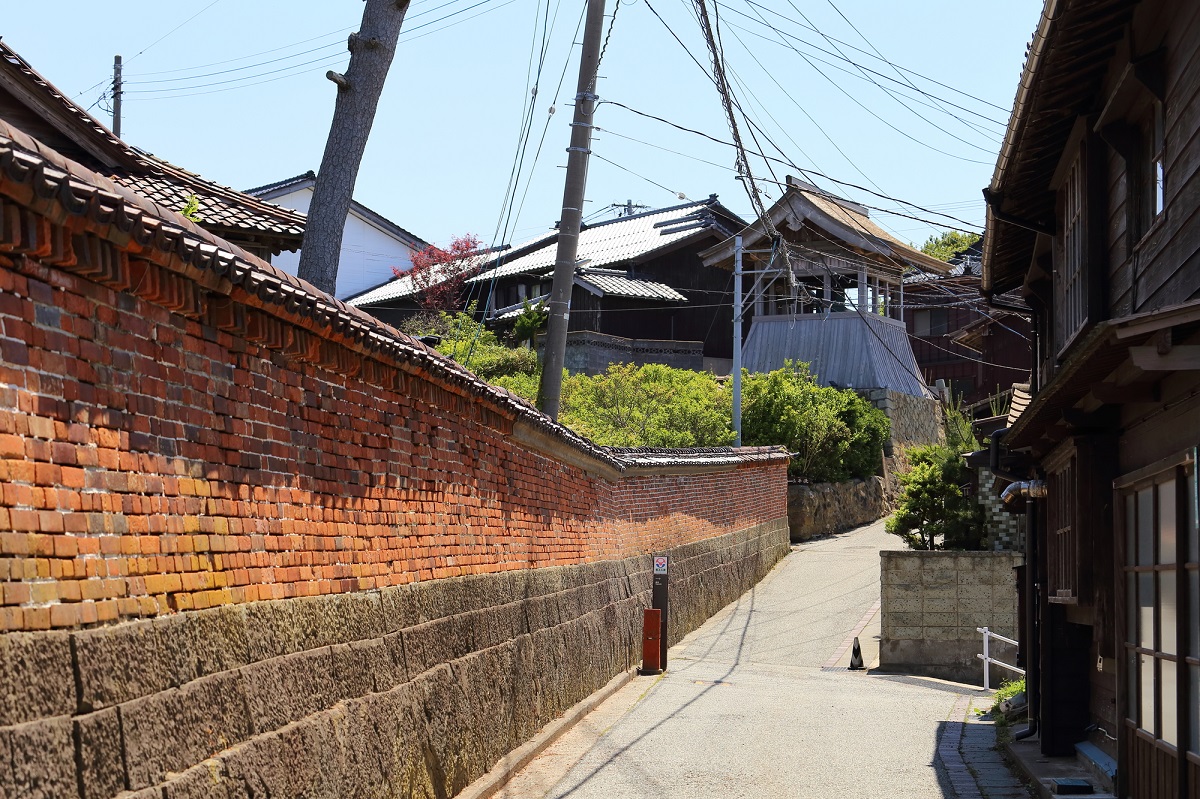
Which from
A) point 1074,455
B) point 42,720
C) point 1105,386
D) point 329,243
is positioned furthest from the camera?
point 329,243

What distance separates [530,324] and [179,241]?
36.5 metres

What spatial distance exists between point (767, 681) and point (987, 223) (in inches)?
316

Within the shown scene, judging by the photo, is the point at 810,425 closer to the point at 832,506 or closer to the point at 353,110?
the point at 832,506

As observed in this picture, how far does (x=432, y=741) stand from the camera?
873 cm

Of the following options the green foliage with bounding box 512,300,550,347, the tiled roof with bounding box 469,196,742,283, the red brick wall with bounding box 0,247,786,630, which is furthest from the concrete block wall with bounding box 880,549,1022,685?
the tiled roof with bounding box 469,196,742,283

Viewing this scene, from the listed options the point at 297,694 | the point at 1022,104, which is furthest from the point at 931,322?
the point at 297,694

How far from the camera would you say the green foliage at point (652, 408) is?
31.2 metres

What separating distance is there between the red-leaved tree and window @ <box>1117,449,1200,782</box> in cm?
3740

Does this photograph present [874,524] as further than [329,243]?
Yes

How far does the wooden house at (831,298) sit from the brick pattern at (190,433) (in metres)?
28.1

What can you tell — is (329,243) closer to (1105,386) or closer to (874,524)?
(1105,386)

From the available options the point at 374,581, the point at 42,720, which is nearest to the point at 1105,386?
the point at 374,581

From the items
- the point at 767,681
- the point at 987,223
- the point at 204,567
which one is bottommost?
the point at 767,681

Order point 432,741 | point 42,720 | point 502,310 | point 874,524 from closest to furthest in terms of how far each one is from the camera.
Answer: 1. point 42,720
2. point 432,741
3. point 874,524
4. point 502,310
